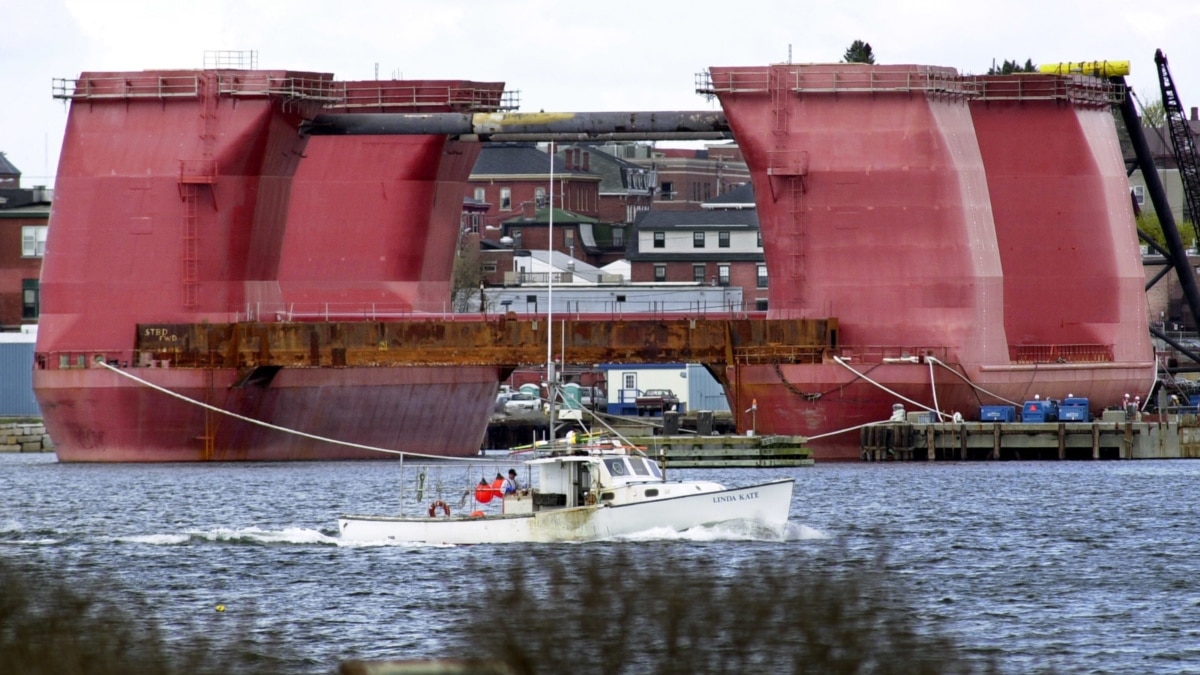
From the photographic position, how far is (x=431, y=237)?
263 ft

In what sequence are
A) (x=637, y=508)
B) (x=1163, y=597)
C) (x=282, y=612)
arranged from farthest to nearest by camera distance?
(x=637, y=508), (x=1163, y=597), (x=282, y=612)

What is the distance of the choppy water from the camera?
3120 cm

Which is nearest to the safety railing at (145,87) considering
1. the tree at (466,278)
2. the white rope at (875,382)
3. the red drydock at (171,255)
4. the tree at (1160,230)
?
the red drydock at (171,255)

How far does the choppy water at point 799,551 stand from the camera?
31.2 meters

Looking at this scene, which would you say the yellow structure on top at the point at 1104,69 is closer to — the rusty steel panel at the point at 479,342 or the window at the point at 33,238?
the rusty steel panel at the point at 479,342

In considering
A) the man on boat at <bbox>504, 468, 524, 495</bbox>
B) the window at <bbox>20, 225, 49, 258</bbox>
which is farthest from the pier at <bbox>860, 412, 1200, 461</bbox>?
the window at <bbox>20, 225, 49, 258</bbox>

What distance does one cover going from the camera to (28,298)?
105312 millimetres

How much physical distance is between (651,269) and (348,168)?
59864 millimetres

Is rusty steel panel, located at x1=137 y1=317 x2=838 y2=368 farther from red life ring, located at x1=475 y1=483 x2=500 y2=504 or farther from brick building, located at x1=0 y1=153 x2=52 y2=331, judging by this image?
brick building, located at x1=0 y1=153 x2=52 y2=331

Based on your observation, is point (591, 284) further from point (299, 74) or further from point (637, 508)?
point (637, 508)

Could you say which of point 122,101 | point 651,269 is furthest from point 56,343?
point 651,269

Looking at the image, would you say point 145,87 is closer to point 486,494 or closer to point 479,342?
point 479,342

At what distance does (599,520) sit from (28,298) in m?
70.6

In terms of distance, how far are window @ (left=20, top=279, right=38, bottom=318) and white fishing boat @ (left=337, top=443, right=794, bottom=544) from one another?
6708 centimetres
